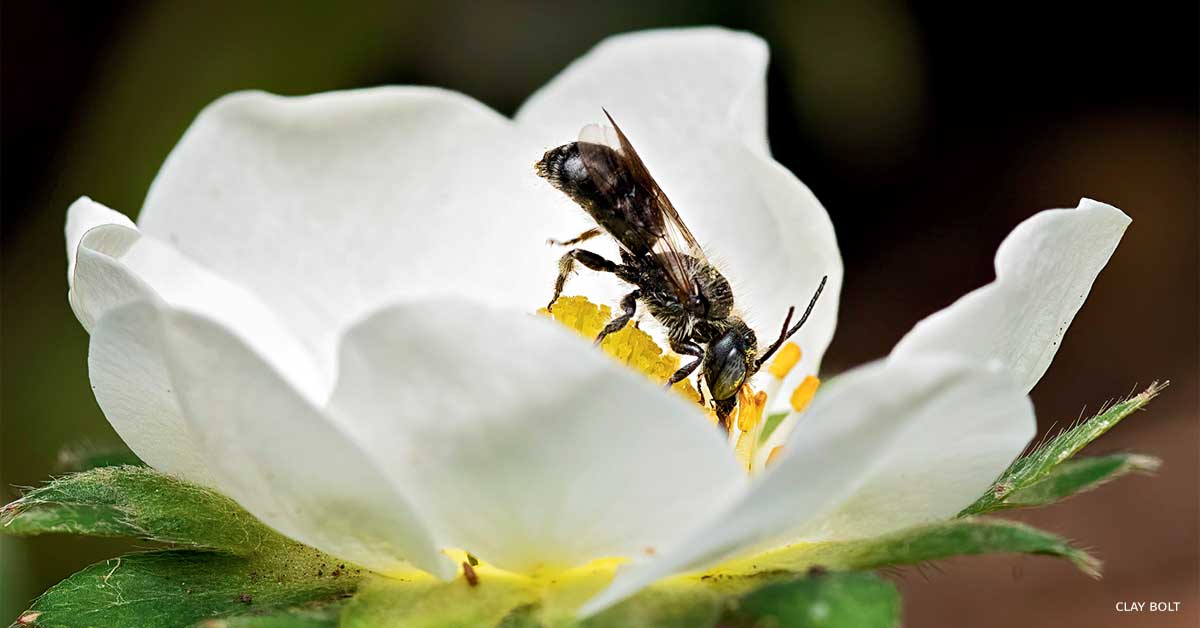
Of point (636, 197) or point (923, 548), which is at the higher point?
point (636, 197)

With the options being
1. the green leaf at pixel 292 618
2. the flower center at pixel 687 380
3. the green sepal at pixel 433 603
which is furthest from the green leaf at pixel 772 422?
the green leaf at pixel 292 618

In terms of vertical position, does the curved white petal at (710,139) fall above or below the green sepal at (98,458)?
above

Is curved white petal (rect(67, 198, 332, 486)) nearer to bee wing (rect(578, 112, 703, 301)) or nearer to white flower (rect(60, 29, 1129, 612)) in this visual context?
white flower (rect(60, 29, 1129, 612))

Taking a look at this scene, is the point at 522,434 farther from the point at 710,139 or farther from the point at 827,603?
the point at 710,139

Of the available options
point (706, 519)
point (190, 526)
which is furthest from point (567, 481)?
point (190, 526)

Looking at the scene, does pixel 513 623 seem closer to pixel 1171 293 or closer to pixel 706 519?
pixel 706 519

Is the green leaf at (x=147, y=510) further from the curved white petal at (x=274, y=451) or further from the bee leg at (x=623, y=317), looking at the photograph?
the bee leg at (x=623, y=317)

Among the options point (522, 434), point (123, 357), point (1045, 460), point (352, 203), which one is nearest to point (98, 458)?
point (123, 357)
